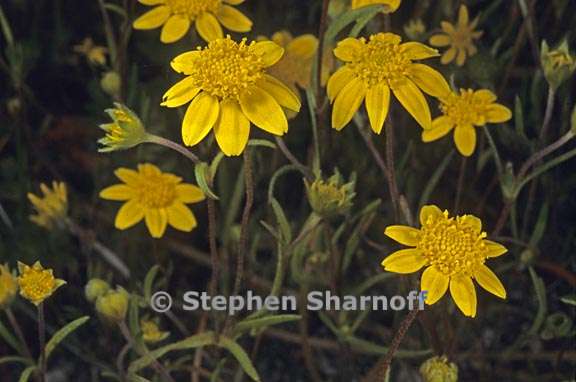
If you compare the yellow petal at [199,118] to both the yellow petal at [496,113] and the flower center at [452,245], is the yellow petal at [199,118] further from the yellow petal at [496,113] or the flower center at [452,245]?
the yellow petal at [496,113]

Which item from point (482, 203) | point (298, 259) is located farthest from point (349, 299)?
point (482, 203)

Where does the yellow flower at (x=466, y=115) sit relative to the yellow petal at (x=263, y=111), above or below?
below

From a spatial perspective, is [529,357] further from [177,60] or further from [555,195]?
[177,60]

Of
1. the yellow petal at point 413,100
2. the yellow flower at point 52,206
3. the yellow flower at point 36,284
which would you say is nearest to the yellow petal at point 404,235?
the yellow petal at point 413,100

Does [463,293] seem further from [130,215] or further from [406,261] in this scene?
[130,215]

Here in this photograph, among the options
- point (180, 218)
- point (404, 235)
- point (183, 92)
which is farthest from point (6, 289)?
point (404, 235)
